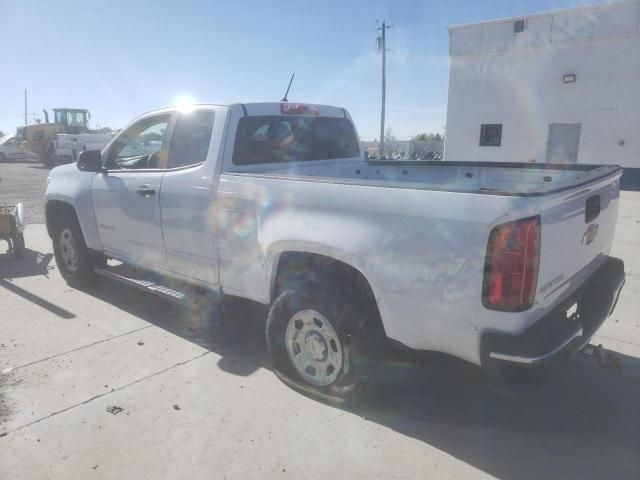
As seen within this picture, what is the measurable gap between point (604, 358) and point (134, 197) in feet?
13.6

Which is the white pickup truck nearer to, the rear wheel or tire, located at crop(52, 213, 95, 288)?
tire, located at crop(52, 213, 95, 288)

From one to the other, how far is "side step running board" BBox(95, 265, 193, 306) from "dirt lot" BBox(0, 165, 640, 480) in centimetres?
40

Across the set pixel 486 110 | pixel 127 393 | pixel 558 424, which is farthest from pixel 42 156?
pixel 558 424

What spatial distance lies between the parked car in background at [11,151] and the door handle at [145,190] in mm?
32718

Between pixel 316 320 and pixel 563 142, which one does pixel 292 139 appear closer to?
pixel 316 320

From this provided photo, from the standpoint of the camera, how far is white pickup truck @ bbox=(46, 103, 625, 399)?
2.29 meters

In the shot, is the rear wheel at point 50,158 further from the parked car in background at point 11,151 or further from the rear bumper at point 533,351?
the rear bumper at point 533,351

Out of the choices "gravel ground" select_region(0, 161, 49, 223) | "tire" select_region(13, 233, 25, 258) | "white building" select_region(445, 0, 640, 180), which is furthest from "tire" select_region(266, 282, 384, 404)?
"white building" select_region(445, 0, 640, 180)

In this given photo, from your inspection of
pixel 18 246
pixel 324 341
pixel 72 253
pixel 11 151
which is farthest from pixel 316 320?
pixel 11 151

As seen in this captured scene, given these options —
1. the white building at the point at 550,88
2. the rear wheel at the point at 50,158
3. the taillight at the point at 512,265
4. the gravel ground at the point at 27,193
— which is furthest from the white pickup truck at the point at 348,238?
the rear wheel at the point at 50,158

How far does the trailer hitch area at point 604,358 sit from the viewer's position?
354 cm

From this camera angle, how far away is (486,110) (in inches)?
837

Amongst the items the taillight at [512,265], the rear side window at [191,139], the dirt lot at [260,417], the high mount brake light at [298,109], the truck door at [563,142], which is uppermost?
the truck door at [563,142]

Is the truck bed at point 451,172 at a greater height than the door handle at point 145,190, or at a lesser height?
greater
